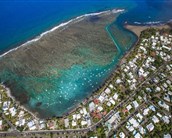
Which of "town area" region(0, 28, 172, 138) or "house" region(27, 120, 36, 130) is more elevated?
"house" region(27, 120, 36, 130)

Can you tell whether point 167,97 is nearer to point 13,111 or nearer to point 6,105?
point 13,111

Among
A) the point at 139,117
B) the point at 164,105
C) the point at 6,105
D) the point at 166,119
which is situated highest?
the point at 6,105

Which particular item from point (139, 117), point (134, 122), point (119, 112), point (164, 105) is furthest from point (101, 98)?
point (164, 105)

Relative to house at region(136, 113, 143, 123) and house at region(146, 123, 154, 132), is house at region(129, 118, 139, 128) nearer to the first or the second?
house at region(136, 113, 143, 123)

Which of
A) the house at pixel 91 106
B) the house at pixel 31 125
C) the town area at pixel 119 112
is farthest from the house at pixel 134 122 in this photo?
the house at pixel 31 125

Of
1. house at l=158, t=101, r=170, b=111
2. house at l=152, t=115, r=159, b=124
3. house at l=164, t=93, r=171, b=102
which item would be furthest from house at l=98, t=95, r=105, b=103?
house at l=164, t=93, r=171, b=102

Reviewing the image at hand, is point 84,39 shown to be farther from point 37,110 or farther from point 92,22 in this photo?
point 37,110

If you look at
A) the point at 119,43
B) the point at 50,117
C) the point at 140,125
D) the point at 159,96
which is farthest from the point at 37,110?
the point at 119,43

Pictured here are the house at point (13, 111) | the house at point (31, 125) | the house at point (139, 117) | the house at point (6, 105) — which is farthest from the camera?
the house at point (6, 105)

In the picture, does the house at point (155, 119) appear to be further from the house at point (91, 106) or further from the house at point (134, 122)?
the house at point (91, 106)

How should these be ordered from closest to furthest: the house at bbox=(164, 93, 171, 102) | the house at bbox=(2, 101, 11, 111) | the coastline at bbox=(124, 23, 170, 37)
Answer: the house at bbox=(2, 101, 11, 111)
the house at bbox=(164, 93, 171, 102)
the coastline at bbox=(124, 23, 170, 37)

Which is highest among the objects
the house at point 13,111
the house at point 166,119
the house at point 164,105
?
the house at point 13,111
